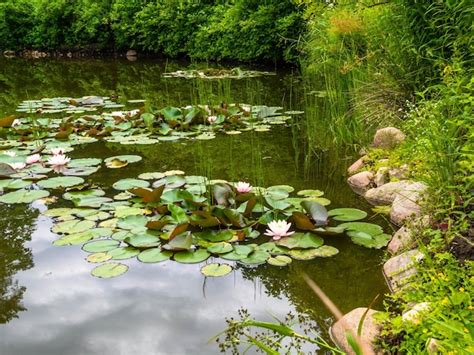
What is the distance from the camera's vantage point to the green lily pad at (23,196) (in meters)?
2.80

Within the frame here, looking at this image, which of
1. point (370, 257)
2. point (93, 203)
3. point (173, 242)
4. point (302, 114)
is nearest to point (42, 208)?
point (93, 203)

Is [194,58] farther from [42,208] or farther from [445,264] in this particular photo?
[445,264]

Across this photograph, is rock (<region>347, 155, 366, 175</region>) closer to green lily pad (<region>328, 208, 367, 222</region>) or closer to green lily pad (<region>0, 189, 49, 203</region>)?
green lily pad (<region>328, 208, 367, 222</region>)

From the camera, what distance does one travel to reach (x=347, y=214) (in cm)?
261

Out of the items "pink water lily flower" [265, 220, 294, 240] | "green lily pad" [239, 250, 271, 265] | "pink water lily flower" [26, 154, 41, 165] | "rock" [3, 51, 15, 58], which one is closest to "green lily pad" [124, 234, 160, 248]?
"green lily pad" [239, 250, 271, 265]

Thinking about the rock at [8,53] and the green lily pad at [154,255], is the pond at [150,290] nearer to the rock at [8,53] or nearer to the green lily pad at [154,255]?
the green lily pad at [154,255]

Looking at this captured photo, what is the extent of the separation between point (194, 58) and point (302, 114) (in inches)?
278

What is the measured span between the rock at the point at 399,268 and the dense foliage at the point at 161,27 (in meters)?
7.25

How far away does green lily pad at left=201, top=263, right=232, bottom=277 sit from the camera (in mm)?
2107

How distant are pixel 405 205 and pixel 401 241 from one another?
366 millimetres

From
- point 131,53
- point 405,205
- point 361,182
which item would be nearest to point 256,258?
point 405,205

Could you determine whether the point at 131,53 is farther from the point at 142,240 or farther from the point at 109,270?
the point at 109,270

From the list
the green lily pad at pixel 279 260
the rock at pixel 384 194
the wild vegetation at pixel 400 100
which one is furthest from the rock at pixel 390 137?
the green lily pad at pixel 279 260

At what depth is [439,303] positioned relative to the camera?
4.69 feet
